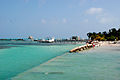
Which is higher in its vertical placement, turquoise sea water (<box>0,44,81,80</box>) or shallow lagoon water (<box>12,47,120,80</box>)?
shallow lagoon water (<box>12,47,120,80</box>)

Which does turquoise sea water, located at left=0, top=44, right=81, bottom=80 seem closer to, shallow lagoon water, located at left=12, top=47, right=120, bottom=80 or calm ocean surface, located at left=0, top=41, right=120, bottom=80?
calm ocean surface, located at left=0, top=41, right=120, bottom=80

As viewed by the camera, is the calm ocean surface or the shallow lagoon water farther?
the calm ocean surface

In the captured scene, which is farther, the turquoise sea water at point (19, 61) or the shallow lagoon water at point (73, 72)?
the turquoise sea water at point (19, 61)

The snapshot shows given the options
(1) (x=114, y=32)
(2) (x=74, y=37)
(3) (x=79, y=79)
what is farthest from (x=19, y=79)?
(2) (x=74, y=37)

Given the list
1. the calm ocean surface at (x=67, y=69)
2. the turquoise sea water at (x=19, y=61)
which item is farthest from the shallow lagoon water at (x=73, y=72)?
the turquoise sea water at (x=19, y=61)

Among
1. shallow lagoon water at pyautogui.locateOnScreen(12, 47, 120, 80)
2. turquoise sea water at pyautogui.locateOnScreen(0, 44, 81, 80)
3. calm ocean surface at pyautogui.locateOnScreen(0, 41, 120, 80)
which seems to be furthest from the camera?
turquoise sea water at pyautogui.locateOnScreen(0, 44, 81, 80)

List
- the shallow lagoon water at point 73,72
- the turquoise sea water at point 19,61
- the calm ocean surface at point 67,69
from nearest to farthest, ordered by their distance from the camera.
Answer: the shallow lagoon water at point 73,72, the calm ocean surface at point 67,69, the turquoise sea water at point 19,61

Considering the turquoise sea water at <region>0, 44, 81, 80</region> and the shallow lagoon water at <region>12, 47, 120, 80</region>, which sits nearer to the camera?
the shallow lagoon water at <region>12, 47, 120, 80</region>

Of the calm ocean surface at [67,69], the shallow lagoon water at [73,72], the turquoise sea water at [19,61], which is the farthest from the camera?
the turquoise sea water at [19,61]

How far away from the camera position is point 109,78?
6.59 m

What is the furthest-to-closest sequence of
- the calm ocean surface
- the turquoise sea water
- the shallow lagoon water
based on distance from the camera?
the turquoise sea water < the calm ocean surface < the shallow lagoon water

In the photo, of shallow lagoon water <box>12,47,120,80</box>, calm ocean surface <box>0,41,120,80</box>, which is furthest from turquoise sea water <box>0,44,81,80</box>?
shallow lagoon water <box>12,47,120,80</box>

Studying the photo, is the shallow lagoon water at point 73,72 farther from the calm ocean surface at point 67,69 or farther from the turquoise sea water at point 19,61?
the turquoise sea water at point 19,61

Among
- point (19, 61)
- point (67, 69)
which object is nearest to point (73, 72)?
point (67, 69)
